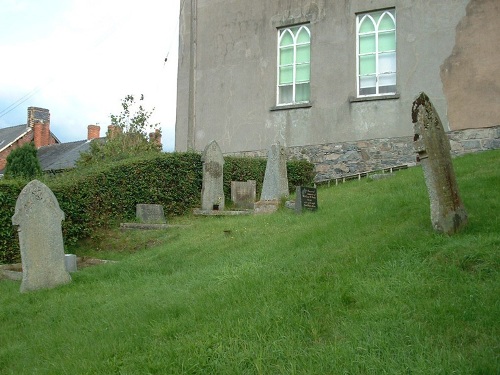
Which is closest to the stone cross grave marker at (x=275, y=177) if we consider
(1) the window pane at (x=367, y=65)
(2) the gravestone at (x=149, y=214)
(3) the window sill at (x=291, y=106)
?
(2) the gravestone at (x=149, y=214)

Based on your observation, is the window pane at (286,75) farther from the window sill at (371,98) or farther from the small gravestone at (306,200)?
the small gravestone at (306,200)

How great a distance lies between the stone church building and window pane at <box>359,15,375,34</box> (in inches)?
1.2

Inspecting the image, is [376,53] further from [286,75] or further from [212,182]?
[212,182]

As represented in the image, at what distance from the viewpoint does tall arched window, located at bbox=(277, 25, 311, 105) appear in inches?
761

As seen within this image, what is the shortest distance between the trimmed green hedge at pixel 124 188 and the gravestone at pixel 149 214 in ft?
0.90

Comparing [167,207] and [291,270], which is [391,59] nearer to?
[167,207]

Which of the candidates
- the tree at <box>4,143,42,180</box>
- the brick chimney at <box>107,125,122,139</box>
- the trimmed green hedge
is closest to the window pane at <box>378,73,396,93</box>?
the trimmed green hedge

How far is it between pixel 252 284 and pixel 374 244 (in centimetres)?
173

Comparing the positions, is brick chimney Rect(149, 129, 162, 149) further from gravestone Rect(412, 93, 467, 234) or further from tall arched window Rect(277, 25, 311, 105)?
gravestone Rect(412, 93, 467, 234)

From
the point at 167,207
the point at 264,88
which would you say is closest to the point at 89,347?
the point at 167,207

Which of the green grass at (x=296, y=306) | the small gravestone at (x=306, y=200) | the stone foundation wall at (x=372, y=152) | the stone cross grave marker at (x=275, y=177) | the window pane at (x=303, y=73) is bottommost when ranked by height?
the green grass at (x=296, y=306)

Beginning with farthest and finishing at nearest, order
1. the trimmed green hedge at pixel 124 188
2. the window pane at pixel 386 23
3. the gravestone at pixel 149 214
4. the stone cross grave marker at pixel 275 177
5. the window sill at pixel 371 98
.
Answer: the window pane at pixel 386 23 → the window sill at pixel 371 98 → the gravestone at pixel 149 214 → the stone cross grave marker at pixel 275 177 → the trimmed green hedge at pixel 124 188

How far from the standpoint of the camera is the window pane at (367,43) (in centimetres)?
1839

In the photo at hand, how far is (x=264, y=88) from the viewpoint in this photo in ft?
64.6
